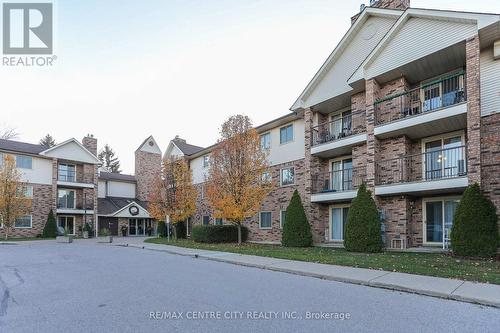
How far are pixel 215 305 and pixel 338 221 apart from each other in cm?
1365

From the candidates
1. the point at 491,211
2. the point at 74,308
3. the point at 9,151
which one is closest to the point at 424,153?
the point at 491,211

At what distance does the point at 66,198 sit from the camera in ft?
112

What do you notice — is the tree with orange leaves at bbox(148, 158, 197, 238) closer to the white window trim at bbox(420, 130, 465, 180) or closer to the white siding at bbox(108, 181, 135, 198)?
the white window trim at bbox(420, 130, 465, 180)

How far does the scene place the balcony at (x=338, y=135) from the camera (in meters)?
17.1

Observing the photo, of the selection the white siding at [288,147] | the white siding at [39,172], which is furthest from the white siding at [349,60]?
the white siding at [39,172]

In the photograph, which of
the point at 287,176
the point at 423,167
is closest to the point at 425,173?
the point at 423,167

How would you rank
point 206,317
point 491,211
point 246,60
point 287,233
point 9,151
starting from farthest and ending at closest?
point 9,151 → point 246,60 → point 287,233 → point 491,211 → point 206,317

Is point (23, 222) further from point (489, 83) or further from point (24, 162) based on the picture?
point (489, 83)

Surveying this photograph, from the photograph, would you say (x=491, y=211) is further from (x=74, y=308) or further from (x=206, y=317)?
(x=74, y=308)

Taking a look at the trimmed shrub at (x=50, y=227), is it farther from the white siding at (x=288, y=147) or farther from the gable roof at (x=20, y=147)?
the white siding at (x=288, y=147)

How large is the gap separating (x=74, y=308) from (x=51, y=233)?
94.3ft

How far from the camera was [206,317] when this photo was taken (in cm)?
557

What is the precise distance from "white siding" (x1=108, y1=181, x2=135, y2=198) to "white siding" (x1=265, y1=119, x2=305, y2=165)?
2607 cm

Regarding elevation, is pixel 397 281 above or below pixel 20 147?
below
